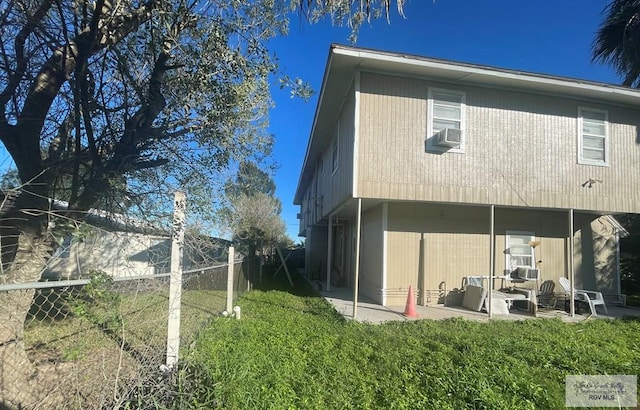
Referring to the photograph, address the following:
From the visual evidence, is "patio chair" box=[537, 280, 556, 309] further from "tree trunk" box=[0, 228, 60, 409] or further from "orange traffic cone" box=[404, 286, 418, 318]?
"tree trunk" box=[0, 228, 60, 409]

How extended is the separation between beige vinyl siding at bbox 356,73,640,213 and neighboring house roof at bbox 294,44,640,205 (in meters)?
0.19

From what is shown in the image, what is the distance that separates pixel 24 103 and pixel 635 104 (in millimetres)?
12994

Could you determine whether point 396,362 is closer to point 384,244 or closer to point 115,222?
point 115,222

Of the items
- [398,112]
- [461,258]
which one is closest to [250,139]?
[398,112]

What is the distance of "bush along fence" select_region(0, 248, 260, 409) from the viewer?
8.49ft

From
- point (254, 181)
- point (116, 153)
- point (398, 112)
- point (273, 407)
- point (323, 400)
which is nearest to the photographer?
point (273, 407)

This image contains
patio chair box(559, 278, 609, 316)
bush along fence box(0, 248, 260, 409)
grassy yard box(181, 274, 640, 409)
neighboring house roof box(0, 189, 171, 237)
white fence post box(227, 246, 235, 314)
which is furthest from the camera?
patio chair box(559, 278, 609, 316)

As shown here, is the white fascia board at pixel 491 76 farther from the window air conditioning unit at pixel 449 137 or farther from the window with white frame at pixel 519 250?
the window with white frame at pixel 519 250

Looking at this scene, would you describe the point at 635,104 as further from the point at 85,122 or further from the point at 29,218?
the point at 29,218

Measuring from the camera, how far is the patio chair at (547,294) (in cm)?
957

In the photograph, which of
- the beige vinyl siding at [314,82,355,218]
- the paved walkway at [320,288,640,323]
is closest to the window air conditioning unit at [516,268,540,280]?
the paved walkway at [320,288,640,323]

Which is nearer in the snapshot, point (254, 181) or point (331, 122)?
point (254, 181)

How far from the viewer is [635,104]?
9.55 meters

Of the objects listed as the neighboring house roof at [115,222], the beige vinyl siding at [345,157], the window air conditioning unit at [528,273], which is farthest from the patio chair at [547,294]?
the neighboring house roof at [115,222]
